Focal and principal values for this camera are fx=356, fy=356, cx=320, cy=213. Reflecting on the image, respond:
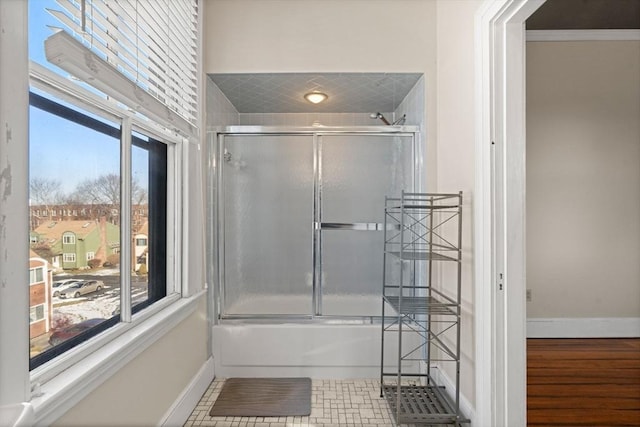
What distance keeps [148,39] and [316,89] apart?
4.13 ft

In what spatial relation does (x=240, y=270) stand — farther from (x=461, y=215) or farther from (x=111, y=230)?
(x=461, y=215)

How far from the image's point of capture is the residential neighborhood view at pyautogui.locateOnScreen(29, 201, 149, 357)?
1.07 metres

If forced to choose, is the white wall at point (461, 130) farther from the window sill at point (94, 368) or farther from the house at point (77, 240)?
the house at point (77, 240)

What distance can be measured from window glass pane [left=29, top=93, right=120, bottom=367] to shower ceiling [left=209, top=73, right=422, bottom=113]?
3.98 ft

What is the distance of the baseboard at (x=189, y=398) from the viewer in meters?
1.74

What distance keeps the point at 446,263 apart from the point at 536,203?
1508 millimetres

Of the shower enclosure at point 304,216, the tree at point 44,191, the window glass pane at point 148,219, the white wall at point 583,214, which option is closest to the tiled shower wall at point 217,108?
the shower enclosure at point 304,216

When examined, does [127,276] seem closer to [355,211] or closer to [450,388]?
[355,211]

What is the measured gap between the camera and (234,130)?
2.44 meters

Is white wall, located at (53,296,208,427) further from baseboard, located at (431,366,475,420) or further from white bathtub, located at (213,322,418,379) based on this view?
baseboard, located at (431,366,475,420)

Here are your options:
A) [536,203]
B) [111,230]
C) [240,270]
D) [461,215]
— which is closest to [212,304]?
[240,270]

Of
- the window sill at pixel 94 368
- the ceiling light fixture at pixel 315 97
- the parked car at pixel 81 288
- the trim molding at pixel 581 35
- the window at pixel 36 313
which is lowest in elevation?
the window sill at pixel 94 368

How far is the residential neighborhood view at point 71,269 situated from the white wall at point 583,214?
10.3 feet

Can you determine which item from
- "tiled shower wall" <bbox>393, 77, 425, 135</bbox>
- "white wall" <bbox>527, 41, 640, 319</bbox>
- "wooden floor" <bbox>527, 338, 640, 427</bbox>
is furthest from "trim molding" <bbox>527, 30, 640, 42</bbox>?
"wooden floor" <bbox>527, 338, 640, 427</bbox>
